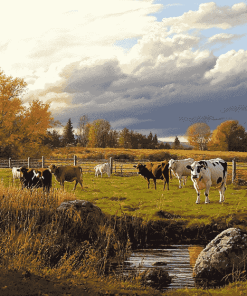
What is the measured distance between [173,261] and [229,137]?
2623 inches

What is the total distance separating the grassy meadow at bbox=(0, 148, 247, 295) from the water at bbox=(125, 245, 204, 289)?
52 cm

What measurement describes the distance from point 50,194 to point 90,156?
105 feet

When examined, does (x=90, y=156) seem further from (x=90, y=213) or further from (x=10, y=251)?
(x=10, y=251)

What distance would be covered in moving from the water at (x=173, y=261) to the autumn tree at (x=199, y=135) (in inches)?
2772

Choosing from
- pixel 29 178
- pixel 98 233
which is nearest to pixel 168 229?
pixel 98 233

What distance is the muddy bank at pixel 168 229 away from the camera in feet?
33.1

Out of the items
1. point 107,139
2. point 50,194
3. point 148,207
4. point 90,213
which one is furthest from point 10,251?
point 107,139

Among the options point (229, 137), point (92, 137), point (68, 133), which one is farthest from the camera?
point (68, 133)

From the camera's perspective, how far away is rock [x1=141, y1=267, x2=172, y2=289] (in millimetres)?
6762

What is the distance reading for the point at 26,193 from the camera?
1223cm

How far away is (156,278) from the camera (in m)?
6.94

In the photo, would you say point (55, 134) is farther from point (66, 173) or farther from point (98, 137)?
point (66, 173)

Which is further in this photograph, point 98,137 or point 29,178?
point 98,137

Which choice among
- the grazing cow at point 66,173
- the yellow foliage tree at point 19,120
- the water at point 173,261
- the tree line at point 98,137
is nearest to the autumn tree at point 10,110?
the yellow foliage tree at point 19,120
